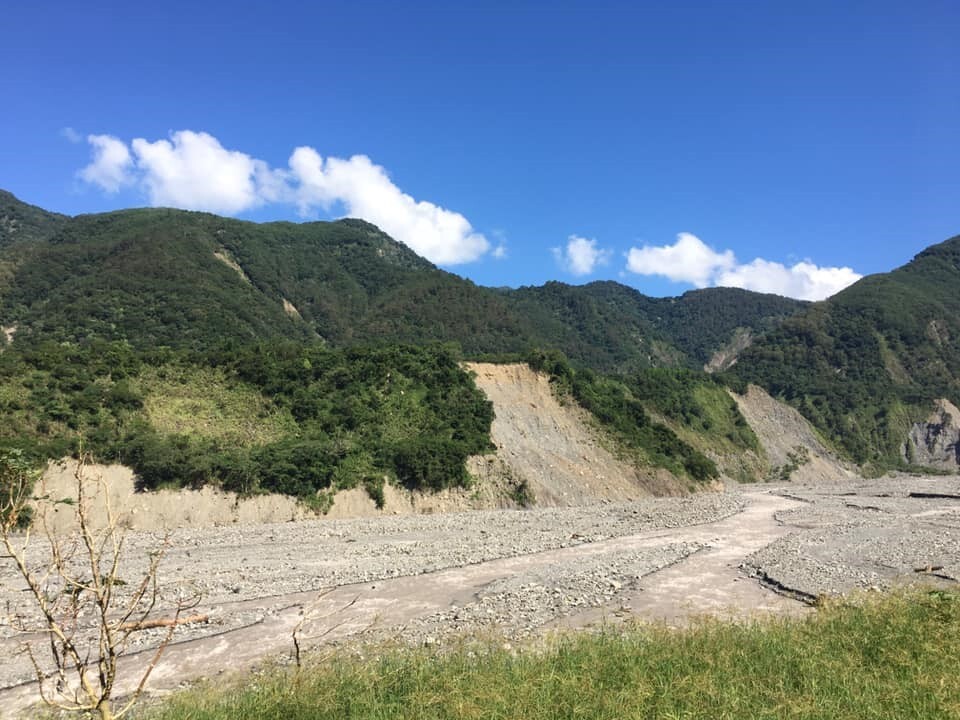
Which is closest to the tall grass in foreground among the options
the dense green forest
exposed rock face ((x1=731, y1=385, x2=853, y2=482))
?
the dense green forest

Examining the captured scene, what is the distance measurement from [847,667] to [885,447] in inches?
4398

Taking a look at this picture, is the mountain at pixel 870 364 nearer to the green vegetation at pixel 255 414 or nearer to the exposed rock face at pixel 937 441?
the exposed rock face at pixel 937 441

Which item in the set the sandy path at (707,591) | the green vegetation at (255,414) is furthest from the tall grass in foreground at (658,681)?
the green vegetation at (255,414)

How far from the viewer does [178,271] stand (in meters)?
94.4

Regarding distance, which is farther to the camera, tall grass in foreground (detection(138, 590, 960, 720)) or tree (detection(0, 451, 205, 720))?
tall grass in foreground (detection(138, 590, 960, 720))

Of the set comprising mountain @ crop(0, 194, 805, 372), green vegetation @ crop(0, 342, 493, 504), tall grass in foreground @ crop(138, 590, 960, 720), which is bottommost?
tall grass in foreground @ crop(138, 590, 960, 720)

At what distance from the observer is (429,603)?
2025 centimetres

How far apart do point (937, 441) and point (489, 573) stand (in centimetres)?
11269

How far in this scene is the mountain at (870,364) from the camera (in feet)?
341

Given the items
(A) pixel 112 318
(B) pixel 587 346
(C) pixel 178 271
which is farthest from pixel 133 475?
(B) pixel 587 346

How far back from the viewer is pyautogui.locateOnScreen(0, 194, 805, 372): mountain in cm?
8125

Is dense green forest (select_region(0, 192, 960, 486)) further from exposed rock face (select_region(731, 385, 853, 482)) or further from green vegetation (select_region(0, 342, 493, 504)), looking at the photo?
exposed rock face (select_region(731, 385, 853, 482))

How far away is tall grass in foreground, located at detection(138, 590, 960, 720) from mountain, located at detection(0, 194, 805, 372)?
5736cm

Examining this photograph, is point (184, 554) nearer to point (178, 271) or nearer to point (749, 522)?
point (749, 522)
